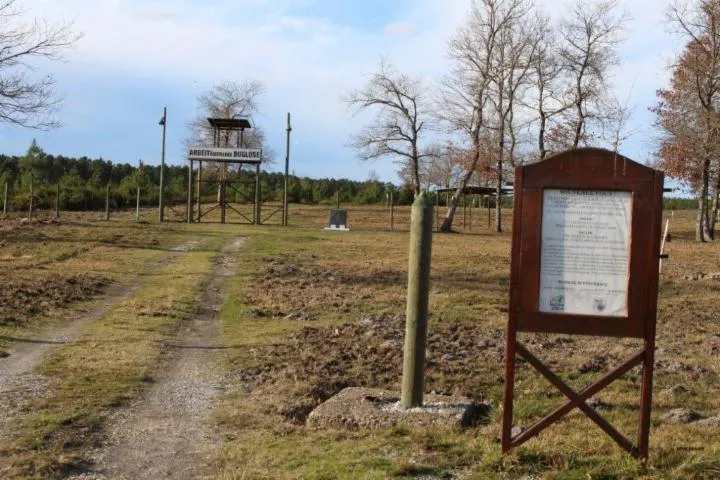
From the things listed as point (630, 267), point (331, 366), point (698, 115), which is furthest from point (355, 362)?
point (698, 115)

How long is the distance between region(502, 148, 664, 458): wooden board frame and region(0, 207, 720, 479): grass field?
1.28 feet

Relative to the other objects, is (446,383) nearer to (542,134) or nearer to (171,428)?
(171,428)

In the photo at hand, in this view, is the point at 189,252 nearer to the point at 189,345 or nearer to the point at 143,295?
the point at 143,295

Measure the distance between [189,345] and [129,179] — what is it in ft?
156

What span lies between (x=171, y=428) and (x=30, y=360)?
3033mm

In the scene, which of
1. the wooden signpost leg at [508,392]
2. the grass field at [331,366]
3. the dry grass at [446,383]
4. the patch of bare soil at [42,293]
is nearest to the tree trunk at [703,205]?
the grass field at [331,366]

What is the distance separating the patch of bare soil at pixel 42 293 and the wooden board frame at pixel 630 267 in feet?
25.0

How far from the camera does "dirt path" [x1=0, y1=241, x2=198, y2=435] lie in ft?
20.9

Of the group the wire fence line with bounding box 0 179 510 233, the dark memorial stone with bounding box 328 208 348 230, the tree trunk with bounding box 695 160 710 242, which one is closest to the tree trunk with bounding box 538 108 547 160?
the wire fence line with bounding box 0 179 510 233

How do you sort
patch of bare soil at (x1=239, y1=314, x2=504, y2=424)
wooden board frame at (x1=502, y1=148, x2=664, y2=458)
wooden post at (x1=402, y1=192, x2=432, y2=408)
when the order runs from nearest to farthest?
wooden board frame at (x1=502, y1=148, x2=664, y2=458)
wooden post at (x1=402, y1=192, x2=432, y2=408)
patch of bare soil at (x1=239, y1=314, x2=504, y2=424)

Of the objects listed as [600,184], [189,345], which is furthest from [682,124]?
[600,184]

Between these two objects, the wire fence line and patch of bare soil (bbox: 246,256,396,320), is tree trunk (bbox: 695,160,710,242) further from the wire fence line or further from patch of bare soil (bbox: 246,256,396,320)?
patch of bare soil (bbox: 246,256,396,320)

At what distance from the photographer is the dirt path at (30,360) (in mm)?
6363

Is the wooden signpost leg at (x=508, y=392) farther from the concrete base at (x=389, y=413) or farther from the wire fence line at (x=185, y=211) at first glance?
the wire fence line at (x=185, y=211)
